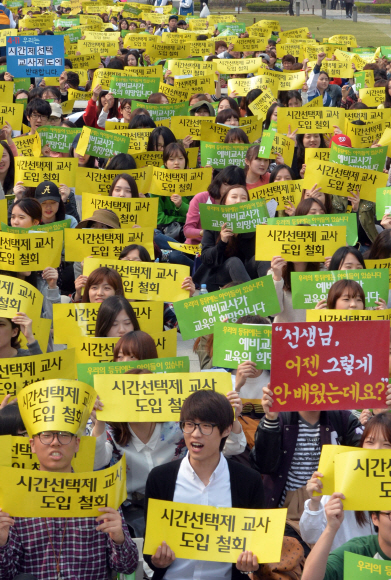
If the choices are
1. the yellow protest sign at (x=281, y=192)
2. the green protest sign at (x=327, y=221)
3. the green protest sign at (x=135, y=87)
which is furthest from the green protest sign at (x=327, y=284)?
the green protest sign at (x=135, y=87)

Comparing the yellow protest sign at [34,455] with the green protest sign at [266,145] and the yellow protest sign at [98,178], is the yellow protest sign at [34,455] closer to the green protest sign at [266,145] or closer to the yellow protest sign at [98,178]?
the yellow protest sign at [98,178]

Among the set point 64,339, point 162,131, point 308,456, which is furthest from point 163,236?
Answer: point 308,456

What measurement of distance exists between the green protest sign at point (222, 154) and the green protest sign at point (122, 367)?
5.28m

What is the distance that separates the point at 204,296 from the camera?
5.96m

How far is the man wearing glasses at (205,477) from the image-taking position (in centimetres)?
402

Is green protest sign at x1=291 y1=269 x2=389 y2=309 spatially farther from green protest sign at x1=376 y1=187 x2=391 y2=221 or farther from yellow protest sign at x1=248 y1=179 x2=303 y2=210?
yellow protest sign at x1=248 y1=179 x2=303 y2=210

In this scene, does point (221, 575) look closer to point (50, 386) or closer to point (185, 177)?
point (50, 386)

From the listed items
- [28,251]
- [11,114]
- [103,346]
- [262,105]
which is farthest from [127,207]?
[262,105]

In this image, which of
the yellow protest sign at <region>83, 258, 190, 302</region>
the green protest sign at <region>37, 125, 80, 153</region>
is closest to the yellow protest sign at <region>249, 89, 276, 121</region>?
the green protest sign at <region>37, 125, 80, 153</region>

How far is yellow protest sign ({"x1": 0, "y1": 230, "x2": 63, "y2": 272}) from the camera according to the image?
6613 mm

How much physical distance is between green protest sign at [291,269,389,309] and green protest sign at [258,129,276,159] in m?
3.29

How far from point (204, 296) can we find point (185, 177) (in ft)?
11.0

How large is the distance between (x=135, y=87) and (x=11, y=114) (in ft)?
7.83

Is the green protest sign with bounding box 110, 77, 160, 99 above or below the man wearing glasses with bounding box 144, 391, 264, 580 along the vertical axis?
above
